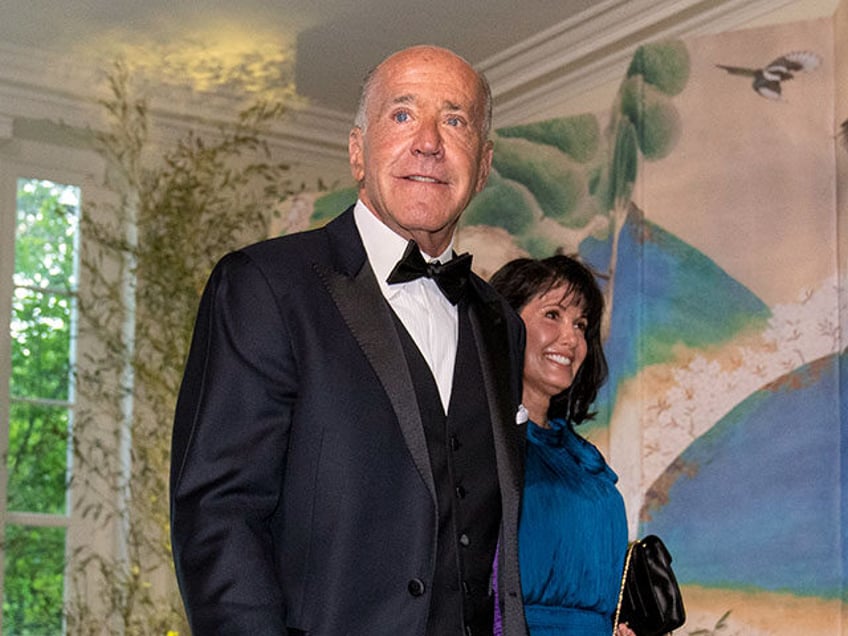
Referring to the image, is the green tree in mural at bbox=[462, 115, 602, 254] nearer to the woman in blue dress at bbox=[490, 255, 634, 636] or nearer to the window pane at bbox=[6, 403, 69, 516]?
the window pane at bbox=[6, 403, 69, 516]

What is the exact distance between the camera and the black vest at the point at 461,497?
5.90ft

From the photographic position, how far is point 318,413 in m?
1.76

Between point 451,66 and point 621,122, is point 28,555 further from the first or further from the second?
point 451,66

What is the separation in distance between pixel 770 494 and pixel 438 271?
2.72 meters

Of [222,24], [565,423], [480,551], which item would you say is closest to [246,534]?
[480,551]

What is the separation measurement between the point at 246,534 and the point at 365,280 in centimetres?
37

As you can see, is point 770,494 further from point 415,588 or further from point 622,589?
point 415,588

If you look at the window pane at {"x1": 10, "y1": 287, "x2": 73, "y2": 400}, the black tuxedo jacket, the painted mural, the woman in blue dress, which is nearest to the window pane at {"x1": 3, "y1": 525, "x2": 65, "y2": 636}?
the window pane at {"x1": 10, "y1": 287, "x2": 73, "y2": 400}

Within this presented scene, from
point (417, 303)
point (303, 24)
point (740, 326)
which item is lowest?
point (417, 303)

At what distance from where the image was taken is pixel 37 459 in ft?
21.1

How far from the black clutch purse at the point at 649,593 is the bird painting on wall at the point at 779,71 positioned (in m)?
2.03

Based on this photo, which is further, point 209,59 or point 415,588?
point 209,59

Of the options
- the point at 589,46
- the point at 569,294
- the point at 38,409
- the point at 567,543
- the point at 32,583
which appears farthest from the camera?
the point at 38,409

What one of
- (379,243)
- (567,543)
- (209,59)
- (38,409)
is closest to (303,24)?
(209,59)
